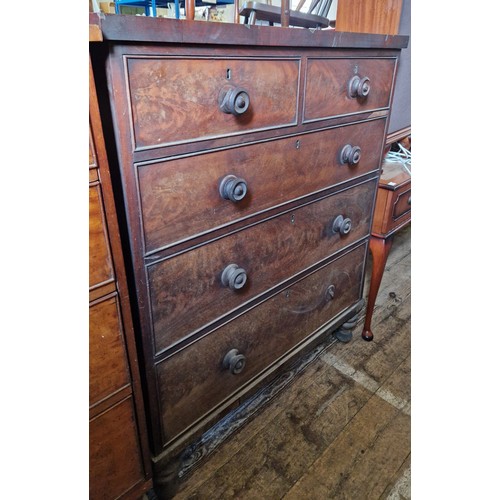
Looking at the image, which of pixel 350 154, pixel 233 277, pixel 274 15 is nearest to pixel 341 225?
pixel 350 154

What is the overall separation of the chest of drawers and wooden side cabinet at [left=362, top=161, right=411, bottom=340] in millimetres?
95

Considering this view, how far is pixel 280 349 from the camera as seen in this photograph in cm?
120

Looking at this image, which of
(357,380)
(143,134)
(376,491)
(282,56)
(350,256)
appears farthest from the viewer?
(357,380)

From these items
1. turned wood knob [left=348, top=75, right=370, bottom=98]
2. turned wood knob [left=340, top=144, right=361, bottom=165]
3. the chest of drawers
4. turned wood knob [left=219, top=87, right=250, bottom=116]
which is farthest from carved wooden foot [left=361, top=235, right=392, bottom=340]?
turned wood knob [left=219, top=87, right=250, bottom=116]

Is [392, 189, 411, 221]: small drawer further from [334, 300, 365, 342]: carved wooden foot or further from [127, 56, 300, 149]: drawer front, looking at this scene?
[127, 56, 300, 149]: drawer front

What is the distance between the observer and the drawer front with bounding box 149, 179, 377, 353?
31.7 inches

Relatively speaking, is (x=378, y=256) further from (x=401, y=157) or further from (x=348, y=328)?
(x=401, y=157)

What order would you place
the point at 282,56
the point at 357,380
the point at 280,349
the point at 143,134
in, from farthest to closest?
the point at 357,380
the point at 280,349
the point at 282,56
the point at 143,134

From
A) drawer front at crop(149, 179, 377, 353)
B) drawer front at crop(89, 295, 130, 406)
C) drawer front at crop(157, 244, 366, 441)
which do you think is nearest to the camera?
drawer front at crop(89, 295, 130, 406)

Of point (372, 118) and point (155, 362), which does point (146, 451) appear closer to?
point (155, 362)

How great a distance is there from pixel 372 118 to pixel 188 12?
1.97 ft

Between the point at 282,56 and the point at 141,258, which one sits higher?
the point at 282,56

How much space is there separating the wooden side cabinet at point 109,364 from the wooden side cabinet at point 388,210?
3.09 feet

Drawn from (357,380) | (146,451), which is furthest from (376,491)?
(146,451)
